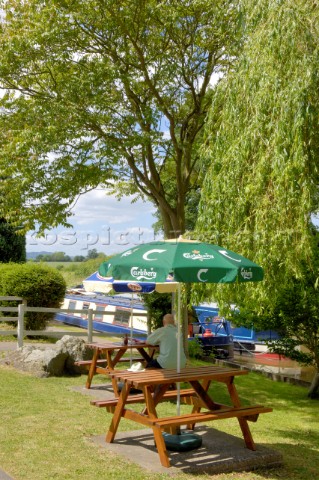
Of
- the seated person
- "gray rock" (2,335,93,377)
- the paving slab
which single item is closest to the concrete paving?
the paving slab

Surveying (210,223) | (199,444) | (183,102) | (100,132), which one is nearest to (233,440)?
(199,444)

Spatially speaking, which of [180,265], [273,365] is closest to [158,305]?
[273,365]

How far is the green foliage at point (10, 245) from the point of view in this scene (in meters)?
24.8

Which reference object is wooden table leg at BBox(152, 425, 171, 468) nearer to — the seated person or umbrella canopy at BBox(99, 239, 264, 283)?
umbrella canopy at BBox(99, 239, 264, 283)

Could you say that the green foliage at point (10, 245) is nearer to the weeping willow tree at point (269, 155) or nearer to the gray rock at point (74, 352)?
the gray rock at point (74, 352)

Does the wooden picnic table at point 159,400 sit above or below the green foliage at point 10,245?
below

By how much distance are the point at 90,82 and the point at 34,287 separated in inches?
300

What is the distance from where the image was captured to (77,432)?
8148 millimetres

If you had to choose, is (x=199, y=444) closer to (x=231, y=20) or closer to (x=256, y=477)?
(x=256, y=477)

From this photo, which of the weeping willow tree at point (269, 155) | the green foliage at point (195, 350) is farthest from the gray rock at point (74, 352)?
the green foliage at point (195, 350)

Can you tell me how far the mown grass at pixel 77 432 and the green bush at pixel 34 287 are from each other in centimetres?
643

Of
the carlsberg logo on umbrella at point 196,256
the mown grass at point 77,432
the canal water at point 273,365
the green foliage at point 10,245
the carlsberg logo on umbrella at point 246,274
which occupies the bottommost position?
the canal water at point 273,365

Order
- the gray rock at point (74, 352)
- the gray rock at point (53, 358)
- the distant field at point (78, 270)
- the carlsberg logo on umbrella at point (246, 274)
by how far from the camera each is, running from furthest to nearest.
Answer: the distant field at point (78, 270) → the gray rock at point (74, 352) → the gray rock at point (53, 358) → the carlsberg logo on umbrella at point (246, 274)

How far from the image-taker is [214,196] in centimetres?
1009
